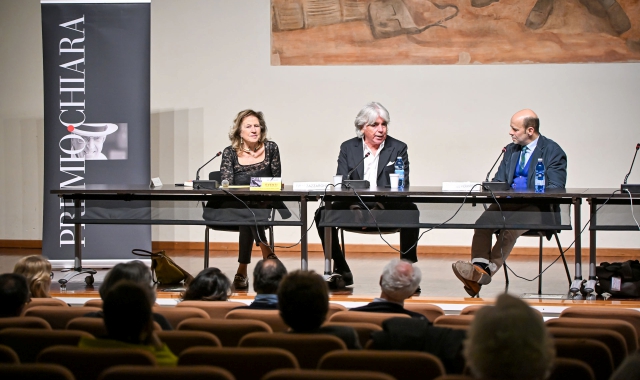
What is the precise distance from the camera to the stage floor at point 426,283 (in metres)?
3.85

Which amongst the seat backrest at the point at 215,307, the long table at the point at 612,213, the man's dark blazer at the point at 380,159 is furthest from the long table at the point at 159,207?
the long table at the point at 612,213

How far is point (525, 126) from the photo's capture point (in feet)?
14.7

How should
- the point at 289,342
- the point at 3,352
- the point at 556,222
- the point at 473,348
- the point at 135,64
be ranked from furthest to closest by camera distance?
the point at 135,64, the point at 556,222, the point at 289,342, the point at 3,352, the point at 473,348

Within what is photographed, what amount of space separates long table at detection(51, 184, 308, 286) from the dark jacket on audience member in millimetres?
2149

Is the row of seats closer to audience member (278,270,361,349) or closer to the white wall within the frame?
audience member (278,270,361,349)

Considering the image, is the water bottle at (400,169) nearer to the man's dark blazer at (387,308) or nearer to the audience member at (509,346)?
the man's dark blazer at (387,308)

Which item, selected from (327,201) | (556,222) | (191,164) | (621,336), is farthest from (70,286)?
(621,336)

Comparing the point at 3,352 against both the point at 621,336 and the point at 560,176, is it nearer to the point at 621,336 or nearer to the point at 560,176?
the point at 621,336

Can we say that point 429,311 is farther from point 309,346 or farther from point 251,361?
point 251,361

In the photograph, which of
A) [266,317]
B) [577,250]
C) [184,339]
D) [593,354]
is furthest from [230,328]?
[577,250]

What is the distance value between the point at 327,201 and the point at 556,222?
1.28 meters

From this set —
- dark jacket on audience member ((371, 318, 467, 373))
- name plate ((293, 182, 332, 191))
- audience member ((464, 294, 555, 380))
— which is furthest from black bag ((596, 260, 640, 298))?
audience member ((464, 294, 555, 380))

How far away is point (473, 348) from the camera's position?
1.50 metres

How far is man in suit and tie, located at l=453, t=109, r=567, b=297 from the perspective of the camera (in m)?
4.02
